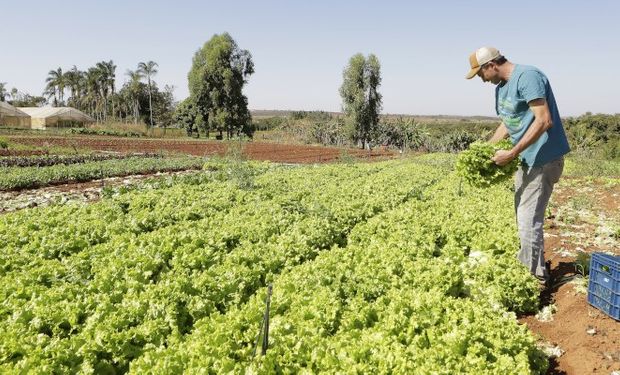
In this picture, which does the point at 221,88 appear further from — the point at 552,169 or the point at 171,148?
the point at 552,169

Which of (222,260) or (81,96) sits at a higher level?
(81,96)

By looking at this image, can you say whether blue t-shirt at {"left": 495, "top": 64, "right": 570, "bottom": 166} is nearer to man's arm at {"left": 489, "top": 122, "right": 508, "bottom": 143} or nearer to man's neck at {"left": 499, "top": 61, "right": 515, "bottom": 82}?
man's neck at {"left": 499, "top": 61, "right": 515, "bottom": 82}

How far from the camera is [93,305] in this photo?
4.93 m

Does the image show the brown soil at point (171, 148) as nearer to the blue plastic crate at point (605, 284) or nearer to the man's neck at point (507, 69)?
the man's neck at point (507, 69)

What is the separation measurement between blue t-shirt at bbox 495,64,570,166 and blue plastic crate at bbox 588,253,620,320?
1340mm

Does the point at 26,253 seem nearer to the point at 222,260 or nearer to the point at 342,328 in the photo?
the point at 222,260

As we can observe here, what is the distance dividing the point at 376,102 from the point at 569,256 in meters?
56.7

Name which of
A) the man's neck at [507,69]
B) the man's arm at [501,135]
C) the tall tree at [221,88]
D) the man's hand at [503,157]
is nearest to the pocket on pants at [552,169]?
the man's hand at [503,157]

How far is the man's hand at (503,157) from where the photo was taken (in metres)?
5.30

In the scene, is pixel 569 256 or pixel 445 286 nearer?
pixel 445 286

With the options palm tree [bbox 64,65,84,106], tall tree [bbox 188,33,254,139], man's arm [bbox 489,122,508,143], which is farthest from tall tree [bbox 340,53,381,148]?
palm tree [bbox 64,65,84,106]

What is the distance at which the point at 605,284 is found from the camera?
4.52 meters

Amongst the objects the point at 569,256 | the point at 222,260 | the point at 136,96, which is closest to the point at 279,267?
the point at 222,260

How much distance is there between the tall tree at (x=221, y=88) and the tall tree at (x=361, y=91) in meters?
14.9
